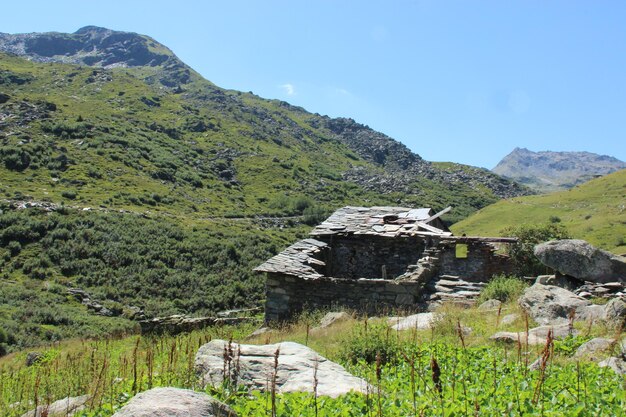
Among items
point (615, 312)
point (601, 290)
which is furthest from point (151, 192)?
point (615, 312)

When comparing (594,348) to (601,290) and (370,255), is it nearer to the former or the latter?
(601,290)

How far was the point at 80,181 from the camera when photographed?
58.4 m

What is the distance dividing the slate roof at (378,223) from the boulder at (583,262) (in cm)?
499

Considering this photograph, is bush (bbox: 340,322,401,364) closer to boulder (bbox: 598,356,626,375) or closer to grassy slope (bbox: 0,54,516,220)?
boulder (bbox: 598,356,626,375)

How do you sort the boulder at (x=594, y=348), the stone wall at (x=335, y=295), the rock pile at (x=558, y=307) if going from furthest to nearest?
the stone wall at (x=335, y=295)
the rock pile at (x=558, y=307)
the boulder at (x=594, y=348)

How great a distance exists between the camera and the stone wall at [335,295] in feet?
44.9

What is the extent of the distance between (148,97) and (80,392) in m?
116

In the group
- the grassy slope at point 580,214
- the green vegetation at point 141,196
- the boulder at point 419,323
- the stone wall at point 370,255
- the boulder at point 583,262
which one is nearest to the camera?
the boulder at point 419,323

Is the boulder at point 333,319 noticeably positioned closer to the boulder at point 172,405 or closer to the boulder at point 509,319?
the boulder at point 509,319

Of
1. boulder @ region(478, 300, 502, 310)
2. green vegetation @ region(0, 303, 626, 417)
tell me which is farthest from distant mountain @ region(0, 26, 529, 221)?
green vegetation @ region(0, 303, 626, 417)

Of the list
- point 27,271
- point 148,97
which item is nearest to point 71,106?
point 148,97

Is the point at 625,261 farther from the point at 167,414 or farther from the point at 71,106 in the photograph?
the point at 71,106

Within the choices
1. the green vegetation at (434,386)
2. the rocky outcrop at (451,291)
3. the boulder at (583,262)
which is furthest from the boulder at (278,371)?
the boulder at (583,262)

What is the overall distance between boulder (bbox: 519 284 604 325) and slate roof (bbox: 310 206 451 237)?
711 cm
